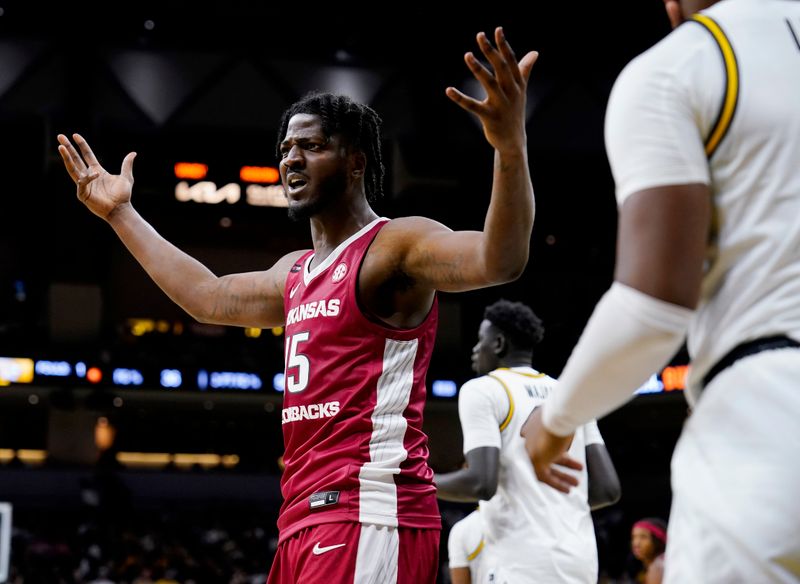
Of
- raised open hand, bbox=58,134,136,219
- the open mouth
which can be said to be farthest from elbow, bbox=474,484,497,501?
raised open hand, bbox=58,134,136,219

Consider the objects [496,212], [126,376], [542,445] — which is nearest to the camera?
[542,445]

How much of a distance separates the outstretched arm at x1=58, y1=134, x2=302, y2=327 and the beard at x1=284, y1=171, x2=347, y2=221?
1.03ft

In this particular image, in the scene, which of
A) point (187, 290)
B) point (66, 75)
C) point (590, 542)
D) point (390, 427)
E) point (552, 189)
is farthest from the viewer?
point (552, 189)

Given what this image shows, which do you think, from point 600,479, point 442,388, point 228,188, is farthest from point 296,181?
point 442,388

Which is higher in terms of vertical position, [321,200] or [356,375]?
[321,200]

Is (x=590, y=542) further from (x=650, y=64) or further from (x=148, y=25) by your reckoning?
(x=148, y=25)

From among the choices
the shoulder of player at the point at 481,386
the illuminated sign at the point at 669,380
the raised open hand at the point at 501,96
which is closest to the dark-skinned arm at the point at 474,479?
the shoulder of player at the point at 481,386

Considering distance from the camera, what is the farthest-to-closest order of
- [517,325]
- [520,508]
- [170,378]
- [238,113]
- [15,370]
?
1. [170,378]
2. [15,370]
3. [238,113]
4. [517,325]
5. [520,508]

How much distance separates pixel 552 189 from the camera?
18.2 m

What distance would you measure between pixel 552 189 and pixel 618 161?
1674 centimetres

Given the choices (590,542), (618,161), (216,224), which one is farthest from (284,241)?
(618,161)

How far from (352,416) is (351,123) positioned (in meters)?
1.05

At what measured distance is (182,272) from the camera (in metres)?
3.71

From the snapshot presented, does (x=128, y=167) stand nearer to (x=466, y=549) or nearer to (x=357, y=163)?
(x=357, y=163)
